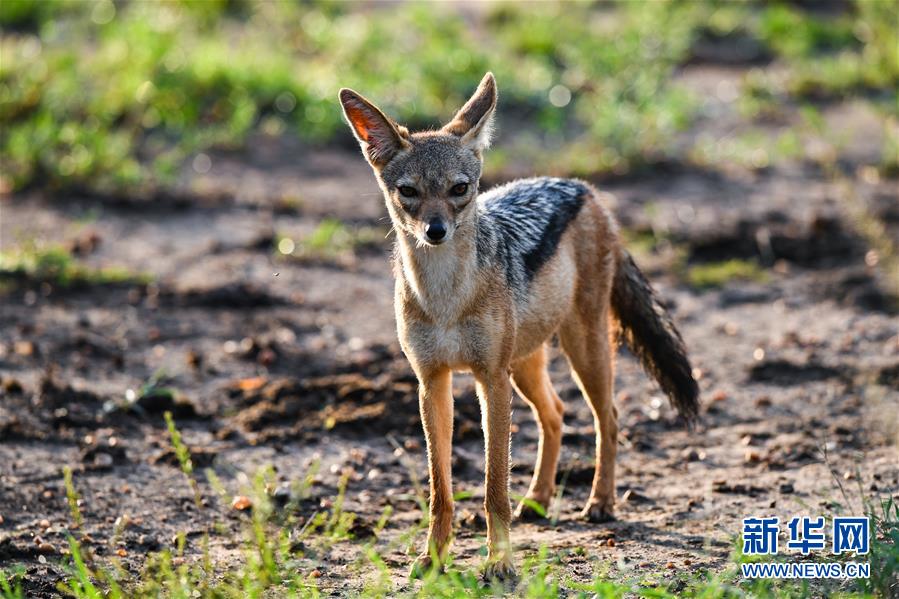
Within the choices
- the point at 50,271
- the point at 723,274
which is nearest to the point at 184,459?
the point at 50,271

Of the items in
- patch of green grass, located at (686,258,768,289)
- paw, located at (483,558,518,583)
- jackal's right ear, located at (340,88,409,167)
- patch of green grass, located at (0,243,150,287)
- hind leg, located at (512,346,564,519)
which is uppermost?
jackal's right ear, located at (340,88,409,167)

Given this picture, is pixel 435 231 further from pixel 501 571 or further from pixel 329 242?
pixel 329 242

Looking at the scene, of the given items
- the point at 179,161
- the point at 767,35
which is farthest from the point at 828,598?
the point at 767,35

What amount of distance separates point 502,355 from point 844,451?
218cm

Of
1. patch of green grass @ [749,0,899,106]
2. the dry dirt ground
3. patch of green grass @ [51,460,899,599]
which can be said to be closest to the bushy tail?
the dry dirt ground

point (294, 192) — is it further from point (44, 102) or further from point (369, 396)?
point (369, 396)

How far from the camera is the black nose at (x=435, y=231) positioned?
5270 millimetres

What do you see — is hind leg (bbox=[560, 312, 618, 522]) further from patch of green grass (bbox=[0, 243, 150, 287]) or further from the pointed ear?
patch of green grass (bbox=[0, 243, 150, 287])

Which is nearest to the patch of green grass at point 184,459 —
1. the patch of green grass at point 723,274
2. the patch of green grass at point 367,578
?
the patch of green grass at point 367,578

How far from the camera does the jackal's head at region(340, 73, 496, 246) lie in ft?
17.7

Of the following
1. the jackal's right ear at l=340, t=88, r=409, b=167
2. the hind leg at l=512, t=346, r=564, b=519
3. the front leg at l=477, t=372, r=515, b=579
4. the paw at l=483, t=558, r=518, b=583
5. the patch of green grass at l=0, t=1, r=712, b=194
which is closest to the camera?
the paw at l=483, t=558, r=518, b=583

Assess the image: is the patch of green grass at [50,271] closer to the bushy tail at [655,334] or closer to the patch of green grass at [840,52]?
the bushy tail at [655,334]

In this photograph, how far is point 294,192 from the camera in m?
11.1

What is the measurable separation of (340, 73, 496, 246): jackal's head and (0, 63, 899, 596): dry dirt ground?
4.82ft
